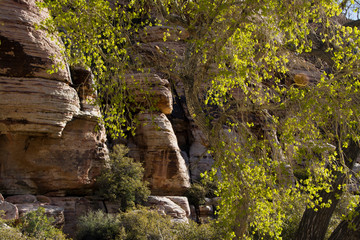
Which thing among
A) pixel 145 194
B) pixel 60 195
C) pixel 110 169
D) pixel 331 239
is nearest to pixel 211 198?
pixel 145 194

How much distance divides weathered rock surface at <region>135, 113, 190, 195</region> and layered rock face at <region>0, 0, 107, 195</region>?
12.0ft

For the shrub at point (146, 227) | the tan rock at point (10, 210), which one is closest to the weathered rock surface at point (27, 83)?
the tan rock at point (10, 210)

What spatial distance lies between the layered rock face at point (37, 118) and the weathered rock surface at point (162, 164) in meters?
3.65

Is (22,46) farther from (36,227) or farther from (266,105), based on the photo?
(266,105)

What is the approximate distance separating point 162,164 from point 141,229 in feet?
23.2

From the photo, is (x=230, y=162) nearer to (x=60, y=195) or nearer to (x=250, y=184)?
(x=250, y=184)

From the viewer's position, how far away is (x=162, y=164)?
18.5 m

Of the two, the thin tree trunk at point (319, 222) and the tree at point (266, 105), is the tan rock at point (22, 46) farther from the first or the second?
the thin tree trunk at point (319, 222)

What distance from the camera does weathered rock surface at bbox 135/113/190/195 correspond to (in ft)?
60.5

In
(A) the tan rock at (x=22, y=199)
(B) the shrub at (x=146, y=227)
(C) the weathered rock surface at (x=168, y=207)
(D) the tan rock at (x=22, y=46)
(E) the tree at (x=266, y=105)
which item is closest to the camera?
(E) the tree at (x=266, y=105)

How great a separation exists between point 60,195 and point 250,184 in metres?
11.2

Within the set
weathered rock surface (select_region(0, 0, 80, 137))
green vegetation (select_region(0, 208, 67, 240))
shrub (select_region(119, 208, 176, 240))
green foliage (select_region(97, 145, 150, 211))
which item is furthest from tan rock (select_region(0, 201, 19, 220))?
green foliage (select_region(97, 145, 150, 211))

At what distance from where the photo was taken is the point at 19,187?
14.4m

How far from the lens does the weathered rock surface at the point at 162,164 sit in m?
18.4
